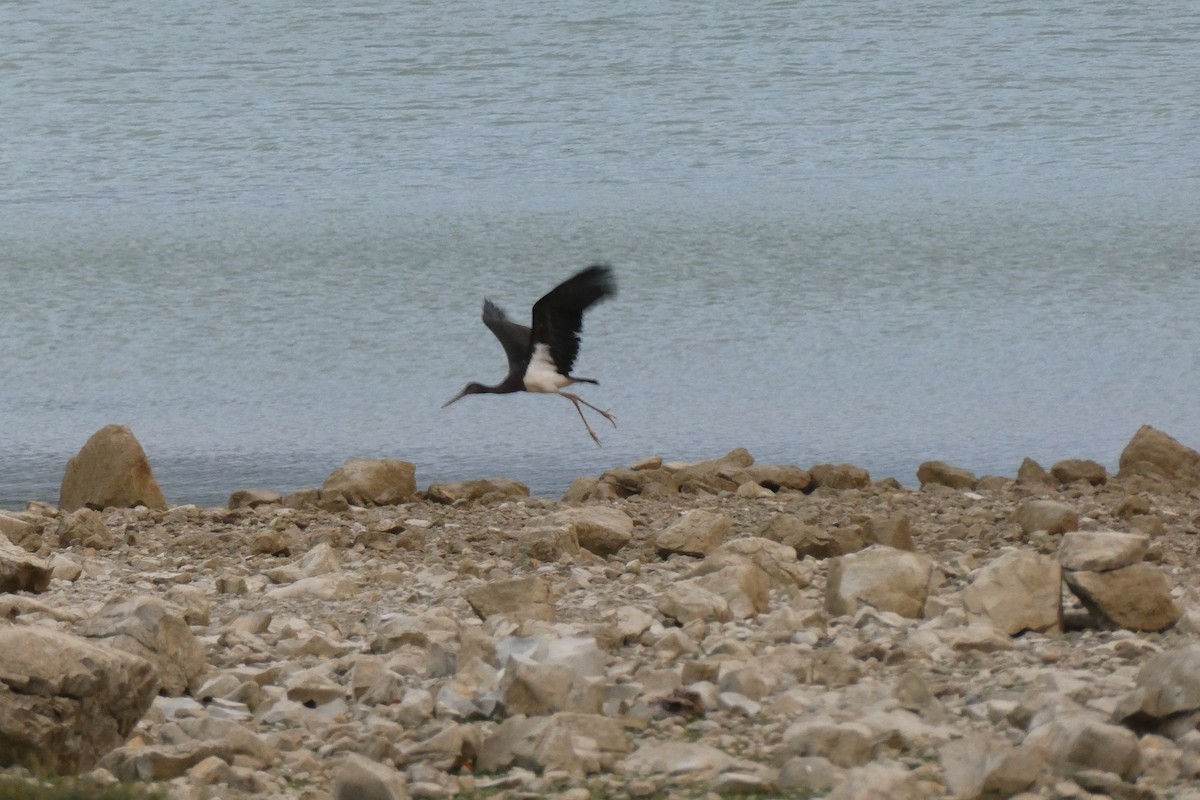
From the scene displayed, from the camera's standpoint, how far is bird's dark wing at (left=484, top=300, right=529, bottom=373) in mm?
11789

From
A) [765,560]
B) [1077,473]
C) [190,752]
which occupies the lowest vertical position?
[1077,473]

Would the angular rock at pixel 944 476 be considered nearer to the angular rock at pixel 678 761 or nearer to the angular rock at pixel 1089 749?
the angular rock at pixel 678 761

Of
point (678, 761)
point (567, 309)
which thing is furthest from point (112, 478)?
point (678, 761)

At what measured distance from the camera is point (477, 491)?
444 inches

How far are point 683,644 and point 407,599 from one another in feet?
5.43

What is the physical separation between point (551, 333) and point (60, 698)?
619 centimetres

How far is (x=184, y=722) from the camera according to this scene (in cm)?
577

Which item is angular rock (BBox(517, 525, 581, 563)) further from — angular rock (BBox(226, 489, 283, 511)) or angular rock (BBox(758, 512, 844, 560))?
angular rock (BBox(226, 489, 283, 511))

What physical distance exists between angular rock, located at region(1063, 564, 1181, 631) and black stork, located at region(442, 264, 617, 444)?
13.3ft

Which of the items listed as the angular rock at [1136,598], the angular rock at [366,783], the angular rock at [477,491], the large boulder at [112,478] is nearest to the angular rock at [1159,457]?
the angular rock at [477,491]

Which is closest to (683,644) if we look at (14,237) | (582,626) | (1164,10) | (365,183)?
(582,626)

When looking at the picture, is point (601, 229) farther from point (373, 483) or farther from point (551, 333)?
point (373, 483)

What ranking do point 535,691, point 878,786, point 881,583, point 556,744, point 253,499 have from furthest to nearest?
point 253,499
point 881,583
point 535,691
point 556,744
point 878,786

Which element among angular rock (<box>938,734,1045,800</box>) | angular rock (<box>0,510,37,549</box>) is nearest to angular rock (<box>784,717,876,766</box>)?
angular rock (<box>938,734,1045,800</box>)
